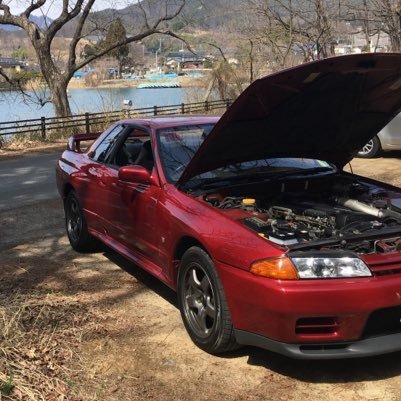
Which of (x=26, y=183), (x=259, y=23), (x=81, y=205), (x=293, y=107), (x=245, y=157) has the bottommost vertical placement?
(x=26, y=183)

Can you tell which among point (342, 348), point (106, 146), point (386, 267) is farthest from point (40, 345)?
point (106, 146)

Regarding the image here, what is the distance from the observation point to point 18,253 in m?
6.21

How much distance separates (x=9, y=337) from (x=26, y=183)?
8.13 metres

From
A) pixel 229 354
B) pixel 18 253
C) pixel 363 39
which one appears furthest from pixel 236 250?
pixel 363 39

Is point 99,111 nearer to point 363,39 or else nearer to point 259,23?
point 259,23

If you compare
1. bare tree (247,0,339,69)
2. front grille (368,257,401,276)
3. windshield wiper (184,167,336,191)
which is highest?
bare tree (247,0,339,69)

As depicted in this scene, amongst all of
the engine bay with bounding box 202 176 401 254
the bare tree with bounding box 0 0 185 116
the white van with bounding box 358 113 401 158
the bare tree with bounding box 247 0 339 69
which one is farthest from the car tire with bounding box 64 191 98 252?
the bare tree with bounding box 0 0 185 116

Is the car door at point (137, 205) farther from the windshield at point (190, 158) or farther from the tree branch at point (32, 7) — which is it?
the tree branch at point (32, 7)

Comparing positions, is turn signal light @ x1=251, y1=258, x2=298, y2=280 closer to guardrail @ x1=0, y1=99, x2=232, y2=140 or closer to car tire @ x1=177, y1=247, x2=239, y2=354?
car tire @ x1=177, y1=247, x2=239, y2=354

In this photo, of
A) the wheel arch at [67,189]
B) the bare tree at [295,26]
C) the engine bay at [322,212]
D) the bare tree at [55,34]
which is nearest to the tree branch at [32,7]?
the bare tree at [55,34]

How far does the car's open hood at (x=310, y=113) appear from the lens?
3762 millimetres

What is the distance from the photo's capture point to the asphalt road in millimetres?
9508

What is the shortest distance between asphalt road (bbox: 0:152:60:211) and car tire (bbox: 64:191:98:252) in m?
2.70

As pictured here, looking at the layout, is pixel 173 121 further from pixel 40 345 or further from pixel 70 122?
pixel 70 122
